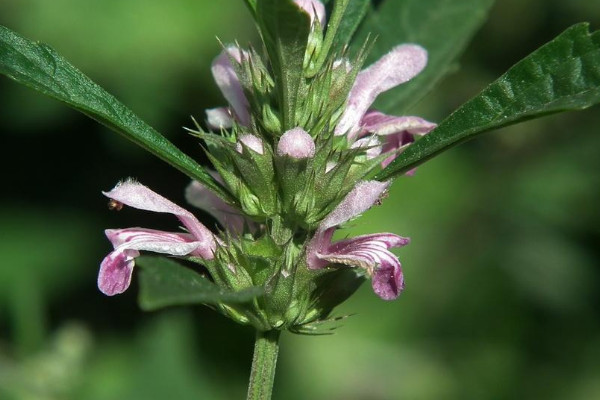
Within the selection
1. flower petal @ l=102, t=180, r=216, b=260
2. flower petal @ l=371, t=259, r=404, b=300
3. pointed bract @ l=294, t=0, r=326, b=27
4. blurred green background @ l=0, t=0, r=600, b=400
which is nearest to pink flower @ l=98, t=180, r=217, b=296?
flower petal @ l=102, t=180, r=216, b=260

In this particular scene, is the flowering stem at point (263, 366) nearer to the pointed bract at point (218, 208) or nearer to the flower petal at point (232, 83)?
the pointed bract at point (218, 208)

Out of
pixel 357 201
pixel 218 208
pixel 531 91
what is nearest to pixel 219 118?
pixel 218 208

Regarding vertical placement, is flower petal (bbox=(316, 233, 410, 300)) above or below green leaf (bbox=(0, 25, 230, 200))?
below

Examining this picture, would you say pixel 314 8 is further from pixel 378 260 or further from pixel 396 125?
pixel 378 260

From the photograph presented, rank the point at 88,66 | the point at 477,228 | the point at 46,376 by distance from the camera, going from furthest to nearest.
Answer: the point at 477,228
the point at 88,66
the point at 46,376

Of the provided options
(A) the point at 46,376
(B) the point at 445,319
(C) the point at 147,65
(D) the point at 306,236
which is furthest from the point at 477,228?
(D) the point at 306,236

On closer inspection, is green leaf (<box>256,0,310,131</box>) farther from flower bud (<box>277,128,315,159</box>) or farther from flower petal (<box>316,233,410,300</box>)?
flower petal (<box>316,233,410,300</box>)

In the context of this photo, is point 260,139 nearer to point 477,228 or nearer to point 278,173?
point 278,173
